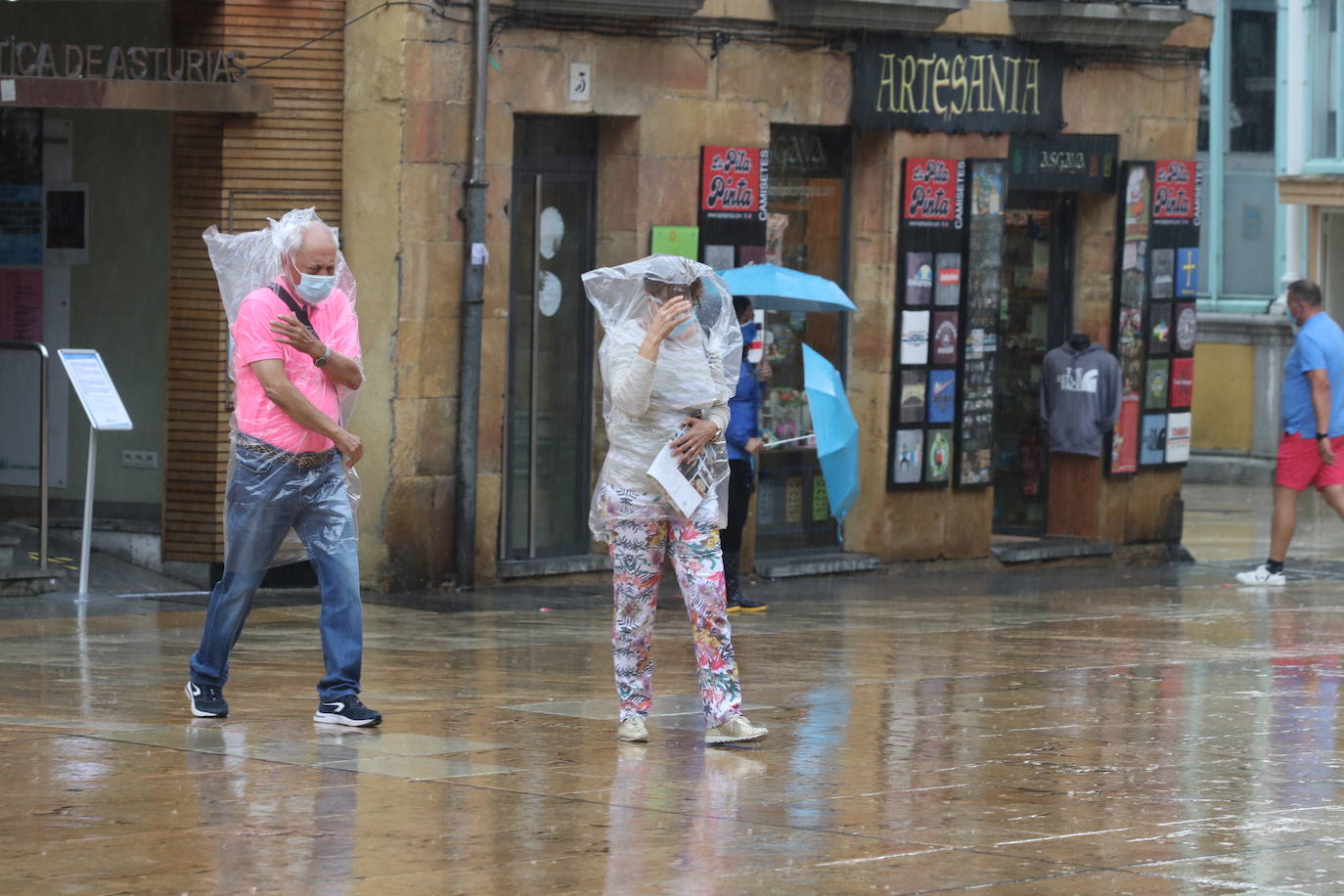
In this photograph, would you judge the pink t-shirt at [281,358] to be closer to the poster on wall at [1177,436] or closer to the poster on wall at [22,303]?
the poster on wall at [22,303]

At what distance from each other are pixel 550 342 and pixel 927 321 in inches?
122

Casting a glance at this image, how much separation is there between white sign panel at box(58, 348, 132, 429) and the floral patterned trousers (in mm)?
4842

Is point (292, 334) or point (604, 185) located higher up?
point (604, 185)

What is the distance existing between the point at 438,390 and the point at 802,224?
3.50 metres

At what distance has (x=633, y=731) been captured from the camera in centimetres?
879

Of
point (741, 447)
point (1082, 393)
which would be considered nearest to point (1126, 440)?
point (1082, 393)

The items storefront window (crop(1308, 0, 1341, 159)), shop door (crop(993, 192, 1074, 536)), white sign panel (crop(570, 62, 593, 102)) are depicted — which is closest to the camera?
white sign panel (crop(570, 62, 593, 102))

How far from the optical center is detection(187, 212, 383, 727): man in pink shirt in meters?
8.68

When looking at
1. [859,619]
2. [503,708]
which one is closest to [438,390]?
[859,619]

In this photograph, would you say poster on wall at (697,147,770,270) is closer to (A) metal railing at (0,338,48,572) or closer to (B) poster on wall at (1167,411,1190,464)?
(A) metal railing at (0,338,48,572)

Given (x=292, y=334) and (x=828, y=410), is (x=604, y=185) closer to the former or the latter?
(x=828, y=410)

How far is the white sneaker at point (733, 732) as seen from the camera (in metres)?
8.68

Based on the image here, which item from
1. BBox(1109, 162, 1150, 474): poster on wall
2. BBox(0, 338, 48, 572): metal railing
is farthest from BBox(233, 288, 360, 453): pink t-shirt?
BBox(1109, 162, 1150, 474): poster on wall

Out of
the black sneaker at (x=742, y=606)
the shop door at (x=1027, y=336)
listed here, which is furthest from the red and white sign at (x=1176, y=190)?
the black sneaker at (x=742, y=606)
